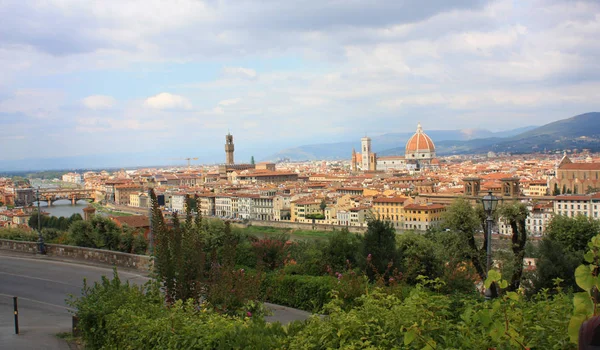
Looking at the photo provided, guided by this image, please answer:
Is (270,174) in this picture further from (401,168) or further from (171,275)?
(171,275)

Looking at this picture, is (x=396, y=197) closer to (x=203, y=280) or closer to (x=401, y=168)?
(x=203, y=280)

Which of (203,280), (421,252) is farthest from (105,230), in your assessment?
(203,280)

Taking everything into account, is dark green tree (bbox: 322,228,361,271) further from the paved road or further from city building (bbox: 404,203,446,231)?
city building (bbox: 404,203,446,231)

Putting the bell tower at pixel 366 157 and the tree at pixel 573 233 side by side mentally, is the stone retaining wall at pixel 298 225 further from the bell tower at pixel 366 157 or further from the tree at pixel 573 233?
the bell tower at pixel 366 157

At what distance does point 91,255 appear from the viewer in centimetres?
906

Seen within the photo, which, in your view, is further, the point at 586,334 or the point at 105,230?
the point at 105,230

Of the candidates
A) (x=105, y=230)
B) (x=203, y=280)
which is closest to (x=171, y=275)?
(x=203, y=280)

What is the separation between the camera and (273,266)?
834 centimetres

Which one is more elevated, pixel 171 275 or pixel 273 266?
pixel 171 275

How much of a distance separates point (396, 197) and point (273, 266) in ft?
115

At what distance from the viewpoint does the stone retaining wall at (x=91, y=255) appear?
8.36 metres

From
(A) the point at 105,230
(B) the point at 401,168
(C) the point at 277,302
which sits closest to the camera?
(C) the point at 277,302

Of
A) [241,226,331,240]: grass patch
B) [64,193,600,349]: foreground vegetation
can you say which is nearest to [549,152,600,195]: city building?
[241,226,331,240]: grass patch

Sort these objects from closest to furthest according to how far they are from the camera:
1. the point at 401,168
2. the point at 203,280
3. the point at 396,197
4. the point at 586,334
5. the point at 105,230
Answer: the point at 586,334, the point at 203,280, the point at 105,230, the point at 396,197, the point at 401,168
